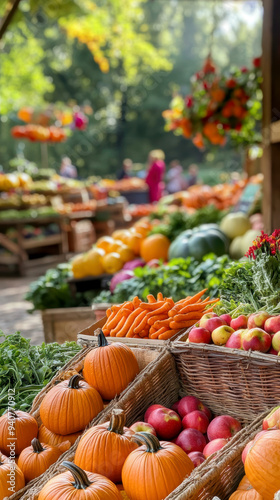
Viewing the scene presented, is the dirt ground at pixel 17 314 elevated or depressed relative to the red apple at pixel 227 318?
depressed

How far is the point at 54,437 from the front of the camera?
2.09m

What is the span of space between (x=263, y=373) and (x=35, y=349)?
3.98 ft

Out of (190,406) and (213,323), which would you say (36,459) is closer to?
(190,406)

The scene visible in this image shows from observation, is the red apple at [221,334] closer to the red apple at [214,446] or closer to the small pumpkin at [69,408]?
the red apple at [214,446]

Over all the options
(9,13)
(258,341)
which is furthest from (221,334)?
(9,13)

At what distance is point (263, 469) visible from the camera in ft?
4.81

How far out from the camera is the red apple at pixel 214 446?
1.87m

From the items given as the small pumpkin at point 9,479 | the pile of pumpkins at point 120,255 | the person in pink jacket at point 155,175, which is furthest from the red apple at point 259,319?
the person in pink jacket at point 155,175

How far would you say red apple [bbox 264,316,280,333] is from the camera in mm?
2035

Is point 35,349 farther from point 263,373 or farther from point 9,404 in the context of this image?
point 263,373

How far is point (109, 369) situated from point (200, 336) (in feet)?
1.33

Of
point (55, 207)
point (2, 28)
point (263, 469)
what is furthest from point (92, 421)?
point (55, 207)

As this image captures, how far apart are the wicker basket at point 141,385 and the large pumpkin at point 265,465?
69 centimetres

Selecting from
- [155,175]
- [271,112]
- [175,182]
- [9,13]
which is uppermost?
[9,13]
